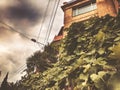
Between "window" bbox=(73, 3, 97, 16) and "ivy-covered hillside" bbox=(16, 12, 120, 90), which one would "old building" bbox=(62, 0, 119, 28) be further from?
"ivy-covered hillside" bbox=(16, 12, 120, 90)

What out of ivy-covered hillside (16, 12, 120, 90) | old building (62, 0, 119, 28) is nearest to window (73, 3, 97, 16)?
old building (62, 0, 119, 28)

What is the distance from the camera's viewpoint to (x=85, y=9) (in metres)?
16.6

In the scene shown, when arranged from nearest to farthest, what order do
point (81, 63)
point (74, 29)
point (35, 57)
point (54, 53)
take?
point (81, 63) → point (74, 29) → point (54, 53) → point (35, 57)

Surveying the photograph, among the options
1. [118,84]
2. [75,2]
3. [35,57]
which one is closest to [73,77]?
[118,84]

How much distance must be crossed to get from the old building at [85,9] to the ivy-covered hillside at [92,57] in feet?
28.9

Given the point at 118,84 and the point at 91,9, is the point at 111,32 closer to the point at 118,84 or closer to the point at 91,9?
the point at 118,84

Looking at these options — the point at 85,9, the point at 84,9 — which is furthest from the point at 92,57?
the point at 84,9

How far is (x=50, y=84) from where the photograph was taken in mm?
7070

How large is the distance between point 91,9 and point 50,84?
10.7 m

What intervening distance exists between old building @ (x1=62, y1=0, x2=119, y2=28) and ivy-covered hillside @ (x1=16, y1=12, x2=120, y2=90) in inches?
347

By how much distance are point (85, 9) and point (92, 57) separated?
41.6 ft

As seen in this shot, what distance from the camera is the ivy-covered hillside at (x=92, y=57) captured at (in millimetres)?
2951

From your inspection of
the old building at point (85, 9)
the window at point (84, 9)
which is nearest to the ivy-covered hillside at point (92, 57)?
the old building at point (85, 9)

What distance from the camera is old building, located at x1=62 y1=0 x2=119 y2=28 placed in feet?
49.8
